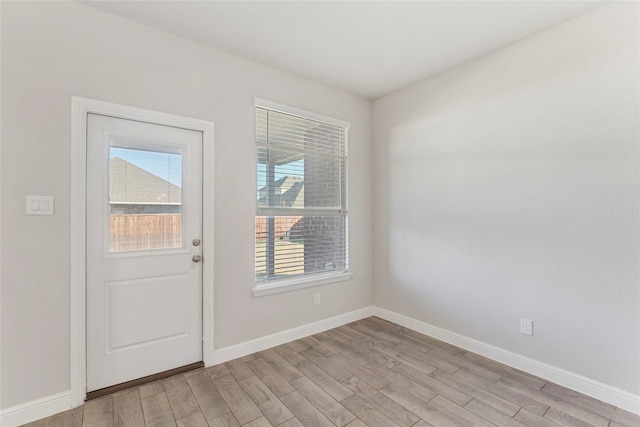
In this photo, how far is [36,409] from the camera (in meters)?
1.83

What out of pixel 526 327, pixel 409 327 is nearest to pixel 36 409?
pixel 409 327

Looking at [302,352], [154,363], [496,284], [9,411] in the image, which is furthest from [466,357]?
[9,411]

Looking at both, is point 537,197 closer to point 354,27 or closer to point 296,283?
point 354,27

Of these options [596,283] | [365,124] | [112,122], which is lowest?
[596,283]

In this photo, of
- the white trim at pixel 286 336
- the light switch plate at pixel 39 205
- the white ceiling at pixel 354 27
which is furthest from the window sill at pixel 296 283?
the white ceiling at pixel 354 27

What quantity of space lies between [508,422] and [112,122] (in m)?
3.26

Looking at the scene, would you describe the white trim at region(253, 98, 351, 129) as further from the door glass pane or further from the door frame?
the door frame

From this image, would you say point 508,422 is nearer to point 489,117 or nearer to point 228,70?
point 489,117

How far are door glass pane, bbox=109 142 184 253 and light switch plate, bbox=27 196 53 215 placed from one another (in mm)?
325

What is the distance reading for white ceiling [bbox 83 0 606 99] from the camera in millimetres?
2039

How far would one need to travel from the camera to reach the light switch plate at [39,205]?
1828 millimetres

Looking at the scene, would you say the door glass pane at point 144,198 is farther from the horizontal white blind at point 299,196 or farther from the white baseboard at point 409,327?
the white baseboard at point 409,327

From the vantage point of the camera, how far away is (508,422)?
1.79 meters

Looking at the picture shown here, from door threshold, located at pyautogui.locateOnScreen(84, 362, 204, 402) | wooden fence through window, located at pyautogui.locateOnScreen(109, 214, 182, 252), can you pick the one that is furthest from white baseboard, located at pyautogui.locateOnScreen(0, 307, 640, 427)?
wooden fence through window, located at pyautogui.locateOnScreen(109, 214, 182, 252)
